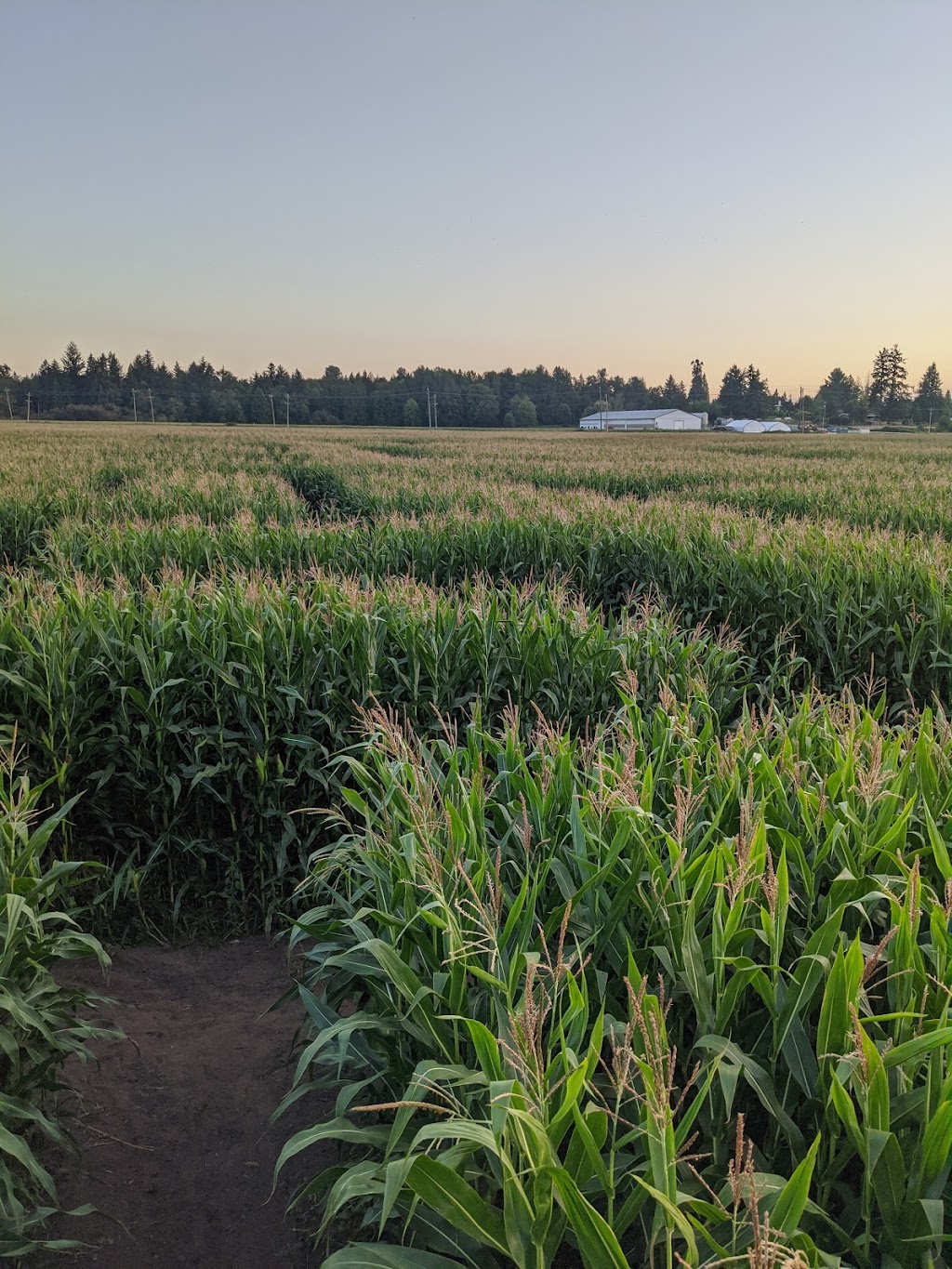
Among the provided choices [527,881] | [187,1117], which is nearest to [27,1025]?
[187,1117]

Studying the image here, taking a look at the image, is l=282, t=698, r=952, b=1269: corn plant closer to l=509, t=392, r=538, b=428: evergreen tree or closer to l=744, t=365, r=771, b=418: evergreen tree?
l=509, t=392, r=538, b=428: evergreen tree

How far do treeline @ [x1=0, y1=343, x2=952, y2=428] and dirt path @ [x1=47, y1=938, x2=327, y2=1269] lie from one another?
96.6m

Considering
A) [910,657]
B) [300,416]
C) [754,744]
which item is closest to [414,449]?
[910,657]

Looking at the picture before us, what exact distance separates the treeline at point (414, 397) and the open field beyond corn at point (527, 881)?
94954 mm

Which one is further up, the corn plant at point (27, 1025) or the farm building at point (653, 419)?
the farm building at point (653, 419)

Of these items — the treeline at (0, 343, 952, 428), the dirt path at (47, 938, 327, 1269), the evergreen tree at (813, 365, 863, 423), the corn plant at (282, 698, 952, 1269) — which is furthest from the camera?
the evergreen tree at (813, 365, 863, 423)

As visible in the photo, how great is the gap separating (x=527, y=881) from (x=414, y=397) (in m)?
117

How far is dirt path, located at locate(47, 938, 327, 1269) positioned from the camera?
267 centimetres

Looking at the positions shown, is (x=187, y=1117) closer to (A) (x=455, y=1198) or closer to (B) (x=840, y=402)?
(A) (x=455, y=1198)

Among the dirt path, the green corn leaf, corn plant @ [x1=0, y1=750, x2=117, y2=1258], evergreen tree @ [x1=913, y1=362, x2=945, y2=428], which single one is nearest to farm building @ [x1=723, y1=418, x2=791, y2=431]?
evergreen tree @ [x1=913, y1=362, x2=945, y2=428]

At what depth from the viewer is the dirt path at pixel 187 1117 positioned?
267 cm

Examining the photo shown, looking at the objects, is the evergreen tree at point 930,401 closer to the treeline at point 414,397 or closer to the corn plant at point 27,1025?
the treeline at point 414,397

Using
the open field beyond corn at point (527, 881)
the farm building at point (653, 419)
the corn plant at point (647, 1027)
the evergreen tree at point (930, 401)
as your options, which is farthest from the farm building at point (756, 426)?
the corn plant at point (647, 1027)

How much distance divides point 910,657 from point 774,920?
5554 mm
